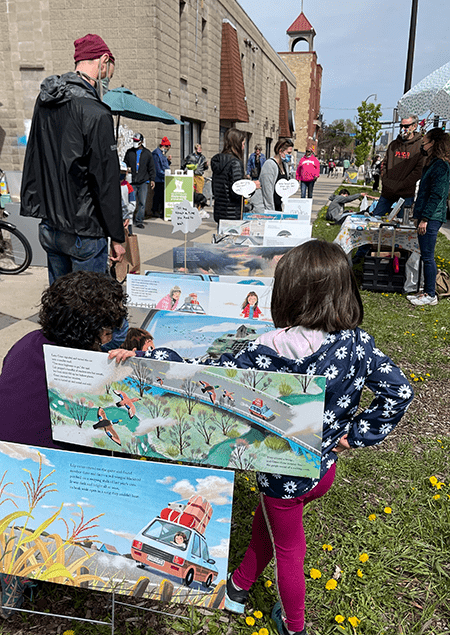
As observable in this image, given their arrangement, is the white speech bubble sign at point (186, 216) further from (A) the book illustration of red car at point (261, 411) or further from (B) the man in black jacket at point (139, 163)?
(B) the man in black jacket at point (139, 163)

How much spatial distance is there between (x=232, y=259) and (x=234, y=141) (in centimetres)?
283

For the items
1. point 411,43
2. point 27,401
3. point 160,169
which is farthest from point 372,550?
point 411,43

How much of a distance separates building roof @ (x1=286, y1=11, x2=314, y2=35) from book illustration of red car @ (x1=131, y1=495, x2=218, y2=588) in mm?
70850

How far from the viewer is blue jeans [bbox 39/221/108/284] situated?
3275 mm

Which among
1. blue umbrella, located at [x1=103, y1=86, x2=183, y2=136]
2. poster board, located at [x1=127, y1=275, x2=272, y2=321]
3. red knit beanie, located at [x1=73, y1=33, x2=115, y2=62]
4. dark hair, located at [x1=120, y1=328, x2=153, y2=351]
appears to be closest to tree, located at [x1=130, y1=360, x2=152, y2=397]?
dark hair, located at [x1=120, y1=328, x2=153, y2=351]

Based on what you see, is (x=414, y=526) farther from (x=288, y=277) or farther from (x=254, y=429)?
(x=288, y=277)

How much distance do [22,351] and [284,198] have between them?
209 inches

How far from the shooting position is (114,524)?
1.55 m

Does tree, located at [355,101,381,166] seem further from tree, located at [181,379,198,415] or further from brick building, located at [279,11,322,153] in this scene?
tree, located at [181,379,198,415]

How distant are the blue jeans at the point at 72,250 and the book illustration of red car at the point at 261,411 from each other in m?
2.16

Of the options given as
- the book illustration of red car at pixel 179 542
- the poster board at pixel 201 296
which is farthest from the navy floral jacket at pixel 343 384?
the poster board at pixel 201 296

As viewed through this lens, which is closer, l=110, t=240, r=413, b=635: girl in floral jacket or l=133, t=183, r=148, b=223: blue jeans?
l=110, t=240, r=413, b=635: girl in floral jacket

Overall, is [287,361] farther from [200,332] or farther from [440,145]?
[440,145]

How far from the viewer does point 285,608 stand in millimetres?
1818
